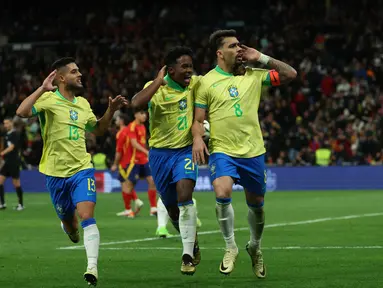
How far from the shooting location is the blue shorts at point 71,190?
10.6m

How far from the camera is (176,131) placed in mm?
11500

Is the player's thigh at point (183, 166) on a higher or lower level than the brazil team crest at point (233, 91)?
lower

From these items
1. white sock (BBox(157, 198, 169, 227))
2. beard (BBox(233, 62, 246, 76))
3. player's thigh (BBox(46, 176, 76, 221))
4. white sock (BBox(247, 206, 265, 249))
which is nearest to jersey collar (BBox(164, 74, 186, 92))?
beard (BBox(233, 62, 246, 76))

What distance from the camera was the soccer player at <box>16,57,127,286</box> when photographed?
10.6m

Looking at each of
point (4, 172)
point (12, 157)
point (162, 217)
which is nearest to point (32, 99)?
point (162, 217)

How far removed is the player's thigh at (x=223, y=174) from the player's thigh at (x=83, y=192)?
1301 millimetres

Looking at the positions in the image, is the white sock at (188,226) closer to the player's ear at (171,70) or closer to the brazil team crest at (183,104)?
the brazil team crest at (183,104)

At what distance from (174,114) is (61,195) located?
1.58 m

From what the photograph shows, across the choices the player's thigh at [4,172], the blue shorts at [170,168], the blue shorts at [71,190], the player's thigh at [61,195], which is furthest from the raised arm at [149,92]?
the player's thigh at [4,172]

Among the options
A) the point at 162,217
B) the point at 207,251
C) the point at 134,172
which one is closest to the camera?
the point at 207,251

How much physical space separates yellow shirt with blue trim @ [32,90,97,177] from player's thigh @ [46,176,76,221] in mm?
85

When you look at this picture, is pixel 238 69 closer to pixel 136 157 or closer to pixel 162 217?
pixel 162 217

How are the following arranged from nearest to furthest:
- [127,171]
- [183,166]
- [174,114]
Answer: [183,166] → [174,114] → [127,171]

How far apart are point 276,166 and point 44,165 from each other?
2210cm
